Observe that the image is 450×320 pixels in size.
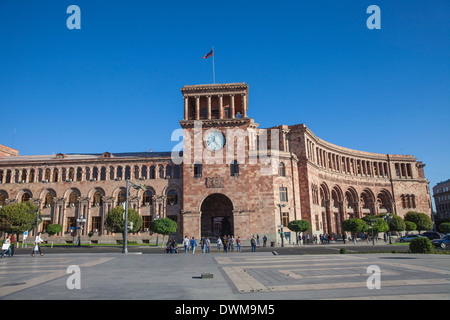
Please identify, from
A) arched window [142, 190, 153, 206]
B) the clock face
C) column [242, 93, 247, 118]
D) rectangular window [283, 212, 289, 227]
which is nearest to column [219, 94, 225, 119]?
the clock face

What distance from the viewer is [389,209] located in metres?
63.2

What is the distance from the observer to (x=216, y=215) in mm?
43250

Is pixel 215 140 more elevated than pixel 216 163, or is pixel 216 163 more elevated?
pixel 215 140

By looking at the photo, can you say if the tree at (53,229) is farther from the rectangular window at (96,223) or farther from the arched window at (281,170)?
the arched window at (281,170)

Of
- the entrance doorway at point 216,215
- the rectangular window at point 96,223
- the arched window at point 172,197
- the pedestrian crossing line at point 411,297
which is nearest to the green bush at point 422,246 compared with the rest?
the pedestrian crossing line at point 411,297

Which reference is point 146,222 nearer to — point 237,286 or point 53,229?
point 53,229

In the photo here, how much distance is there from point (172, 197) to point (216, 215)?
7.45 meters

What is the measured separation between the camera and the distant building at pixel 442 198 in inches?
3573

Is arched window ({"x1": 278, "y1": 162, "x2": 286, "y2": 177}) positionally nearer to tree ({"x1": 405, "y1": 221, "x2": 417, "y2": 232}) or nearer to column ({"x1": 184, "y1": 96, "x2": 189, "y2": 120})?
column ({"x1": 184, "y1": 96, "x2": 189, "y2": 120})

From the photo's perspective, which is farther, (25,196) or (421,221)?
(421,221)

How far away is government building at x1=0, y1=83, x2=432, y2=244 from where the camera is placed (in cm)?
4006

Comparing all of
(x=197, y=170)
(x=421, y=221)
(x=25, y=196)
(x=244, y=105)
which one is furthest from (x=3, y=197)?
(x=421, y=221)
